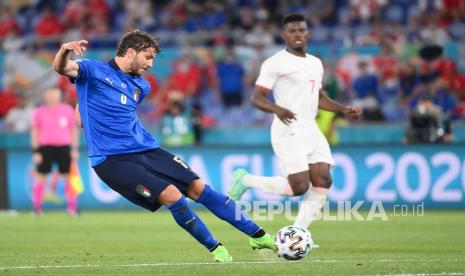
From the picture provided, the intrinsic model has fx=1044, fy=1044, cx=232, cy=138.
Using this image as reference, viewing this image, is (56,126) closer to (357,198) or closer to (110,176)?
(357,198)

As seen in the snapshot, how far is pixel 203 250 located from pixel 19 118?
512 inches

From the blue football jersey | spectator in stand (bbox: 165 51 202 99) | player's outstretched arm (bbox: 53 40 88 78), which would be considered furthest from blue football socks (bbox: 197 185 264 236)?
spectator in stand (bbox: 165 51 202 99)

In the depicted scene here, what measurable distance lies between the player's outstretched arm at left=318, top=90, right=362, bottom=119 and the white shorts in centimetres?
35

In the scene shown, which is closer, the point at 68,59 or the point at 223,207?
the point at 68,59

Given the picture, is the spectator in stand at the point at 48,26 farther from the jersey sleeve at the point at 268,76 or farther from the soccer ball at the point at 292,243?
the soccer ball at the point at 292,243

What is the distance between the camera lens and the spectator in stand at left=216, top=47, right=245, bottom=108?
2309 centimetres

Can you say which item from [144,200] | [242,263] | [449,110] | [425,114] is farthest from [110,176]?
[449,110]

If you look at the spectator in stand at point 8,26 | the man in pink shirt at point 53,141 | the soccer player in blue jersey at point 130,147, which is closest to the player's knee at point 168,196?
the soccer player in blue jersey at point 130,147

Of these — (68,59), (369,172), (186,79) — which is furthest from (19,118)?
(68,59)

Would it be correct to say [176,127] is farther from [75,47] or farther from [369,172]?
[75,47]

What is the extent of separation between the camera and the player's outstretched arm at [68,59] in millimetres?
8969

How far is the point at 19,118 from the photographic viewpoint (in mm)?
23703

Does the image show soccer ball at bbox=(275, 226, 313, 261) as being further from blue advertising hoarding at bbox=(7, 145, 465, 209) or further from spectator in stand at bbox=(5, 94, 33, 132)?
spectator in stand at bbox=(5, 94, 33, 132)

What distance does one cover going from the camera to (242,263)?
9.84 m
